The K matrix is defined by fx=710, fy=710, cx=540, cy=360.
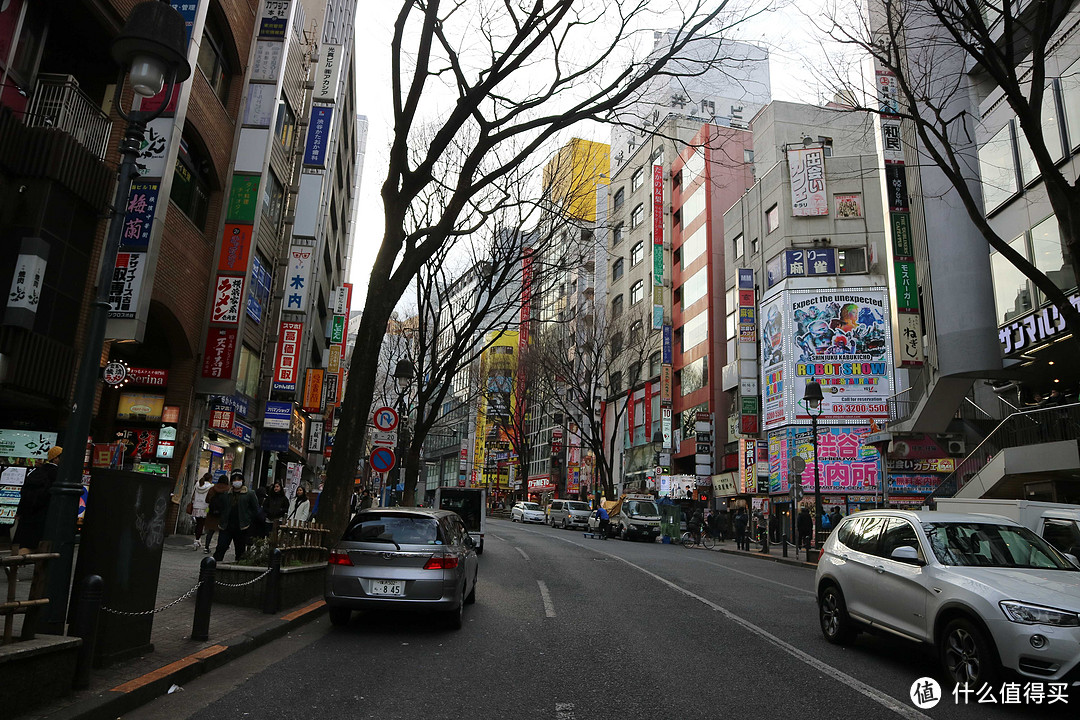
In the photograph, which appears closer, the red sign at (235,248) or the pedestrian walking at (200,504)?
the pedestrian walking at (200,504)

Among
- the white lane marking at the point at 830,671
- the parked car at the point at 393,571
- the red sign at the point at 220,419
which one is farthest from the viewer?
the red sign at the point at 220,419

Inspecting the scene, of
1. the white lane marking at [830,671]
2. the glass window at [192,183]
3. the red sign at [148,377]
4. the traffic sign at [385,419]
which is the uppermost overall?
the glass window at [192,183]

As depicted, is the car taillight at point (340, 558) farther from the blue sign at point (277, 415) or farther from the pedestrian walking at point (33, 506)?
the blue sign at point (277, 415)

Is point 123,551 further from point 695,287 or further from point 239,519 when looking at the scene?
point 695,287

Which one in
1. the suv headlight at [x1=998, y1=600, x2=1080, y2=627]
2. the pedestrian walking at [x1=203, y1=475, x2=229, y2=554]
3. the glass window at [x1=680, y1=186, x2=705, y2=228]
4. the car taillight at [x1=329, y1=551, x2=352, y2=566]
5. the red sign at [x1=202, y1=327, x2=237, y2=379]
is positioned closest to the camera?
the suv headlight at [x1=998, y1=600, x2=1080, y2=627]

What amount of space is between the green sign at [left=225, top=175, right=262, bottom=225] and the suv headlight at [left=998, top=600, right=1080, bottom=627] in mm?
20097

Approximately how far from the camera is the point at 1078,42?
55.5 ft

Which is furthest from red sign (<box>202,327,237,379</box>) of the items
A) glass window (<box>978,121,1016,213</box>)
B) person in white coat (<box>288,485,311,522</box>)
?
glass window (<box>978,121,1016,213</box>)

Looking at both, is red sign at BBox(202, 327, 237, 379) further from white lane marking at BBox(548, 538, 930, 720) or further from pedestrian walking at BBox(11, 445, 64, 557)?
white lane marking at BBox(548, 538, 930, 720)

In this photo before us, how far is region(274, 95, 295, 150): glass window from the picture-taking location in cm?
2458

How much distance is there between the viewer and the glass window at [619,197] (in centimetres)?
6480

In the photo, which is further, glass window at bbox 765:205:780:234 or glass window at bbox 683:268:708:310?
A: glass window at bbox 683:268:708:310

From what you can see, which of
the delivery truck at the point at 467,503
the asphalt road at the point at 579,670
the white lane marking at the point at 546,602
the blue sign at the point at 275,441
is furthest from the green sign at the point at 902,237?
the blue sign at the point at 275,441

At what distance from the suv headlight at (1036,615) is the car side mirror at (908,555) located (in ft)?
3.62
